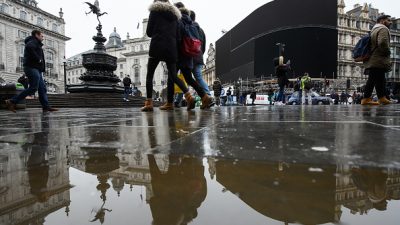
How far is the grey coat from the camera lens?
5094 mm

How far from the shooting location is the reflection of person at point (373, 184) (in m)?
0.56

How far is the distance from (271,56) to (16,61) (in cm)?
3921

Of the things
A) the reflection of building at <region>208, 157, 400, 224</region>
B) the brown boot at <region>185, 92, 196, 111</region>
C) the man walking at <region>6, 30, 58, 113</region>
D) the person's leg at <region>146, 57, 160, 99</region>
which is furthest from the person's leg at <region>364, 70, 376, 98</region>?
the man walking at <region>6, 30, 58, 113</region>

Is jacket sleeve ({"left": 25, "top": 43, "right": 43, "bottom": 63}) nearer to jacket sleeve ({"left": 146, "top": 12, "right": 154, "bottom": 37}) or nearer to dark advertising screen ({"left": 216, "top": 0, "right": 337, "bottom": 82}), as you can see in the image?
jacket sleeve ({"left": 146, "top": 12, "right": 154, "bottom": 37})

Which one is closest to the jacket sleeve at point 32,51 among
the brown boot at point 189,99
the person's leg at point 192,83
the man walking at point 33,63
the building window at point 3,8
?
the man walking at point 33,63

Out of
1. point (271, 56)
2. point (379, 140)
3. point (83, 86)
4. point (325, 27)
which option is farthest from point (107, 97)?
point (325, 27)

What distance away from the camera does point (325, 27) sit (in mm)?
37719

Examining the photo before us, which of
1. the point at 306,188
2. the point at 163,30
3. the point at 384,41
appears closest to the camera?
the point at 306,188

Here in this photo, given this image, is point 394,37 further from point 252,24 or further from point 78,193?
point 78,193

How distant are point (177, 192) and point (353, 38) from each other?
56.8 meters

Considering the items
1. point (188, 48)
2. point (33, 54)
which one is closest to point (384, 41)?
point (188, 48)

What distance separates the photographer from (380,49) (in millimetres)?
5164

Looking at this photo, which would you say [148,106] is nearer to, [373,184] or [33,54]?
[33,54]

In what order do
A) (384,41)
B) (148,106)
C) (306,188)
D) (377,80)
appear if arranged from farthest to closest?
(377,80) → (384,41) → (148,106) → (306,188)
